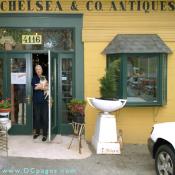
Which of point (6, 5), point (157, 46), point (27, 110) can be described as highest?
point (6, 5)

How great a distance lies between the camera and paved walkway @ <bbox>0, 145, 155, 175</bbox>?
7.89m

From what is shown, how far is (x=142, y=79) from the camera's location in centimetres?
1059

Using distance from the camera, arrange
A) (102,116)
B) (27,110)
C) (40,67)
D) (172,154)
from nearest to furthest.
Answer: (172,154)
(102,116)
(40,67)
(27,110)

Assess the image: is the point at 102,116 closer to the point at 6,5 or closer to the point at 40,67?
the point at 40,67

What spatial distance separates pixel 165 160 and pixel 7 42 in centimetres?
536

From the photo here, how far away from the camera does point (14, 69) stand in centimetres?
1086

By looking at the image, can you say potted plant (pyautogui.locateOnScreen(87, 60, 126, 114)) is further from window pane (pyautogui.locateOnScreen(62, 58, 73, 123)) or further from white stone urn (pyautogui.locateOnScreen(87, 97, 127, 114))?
window pane (pyautogui.locateOnScreen(62, 58, 73, 123))

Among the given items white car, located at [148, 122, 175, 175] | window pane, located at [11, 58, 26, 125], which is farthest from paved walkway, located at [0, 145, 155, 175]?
window pane, located at [11, 58, 26, 125]

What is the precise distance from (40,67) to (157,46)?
281 centimetres

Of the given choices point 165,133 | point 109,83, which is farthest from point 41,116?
point 165,133

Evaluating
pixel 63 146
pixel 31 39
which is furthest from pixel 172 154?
pixel 31 39

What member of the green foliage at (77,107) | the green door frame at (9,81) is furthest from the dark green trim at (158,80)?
the green door frame at (9,81)

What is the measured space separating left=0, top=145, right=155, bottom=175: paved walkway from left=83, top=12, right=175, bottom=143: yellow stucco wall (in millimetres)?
1677

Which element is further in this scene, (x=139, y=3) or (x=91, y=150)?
(x=139, y=3)
